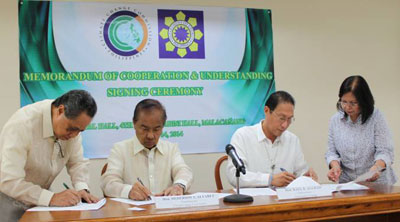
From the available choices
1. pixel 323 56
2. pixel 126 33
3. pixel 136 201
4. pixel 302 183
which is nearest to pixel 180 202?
pixel 136 201

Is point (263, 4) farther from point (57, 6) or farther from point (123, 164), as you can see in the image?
point (123, 164)

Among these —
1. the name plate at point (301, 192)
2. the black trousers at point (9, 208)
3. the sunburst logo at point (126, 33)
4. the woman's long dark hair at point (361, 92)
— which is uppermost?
the sunburst logo at point (126, 33)

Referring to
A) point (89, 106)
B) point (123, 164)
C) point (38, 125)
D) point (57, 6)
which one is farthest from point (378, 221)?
point (57, 6)

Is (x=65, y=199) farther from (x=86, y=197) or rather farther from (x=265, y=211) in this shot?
(x=265, y=211)

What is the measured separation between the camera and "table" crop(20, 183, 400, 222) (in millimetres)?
1917

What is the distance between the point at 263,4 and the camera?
13.3ft

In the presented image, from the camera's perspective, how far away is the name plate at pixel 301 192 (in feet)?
7.34

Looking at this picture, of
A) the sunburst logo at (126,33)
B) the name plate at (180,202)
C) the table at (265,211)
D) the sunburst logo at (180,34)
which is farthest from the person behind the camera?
the sunburst logo at (180,34)

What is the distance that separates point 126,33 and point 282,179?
190 centimetres

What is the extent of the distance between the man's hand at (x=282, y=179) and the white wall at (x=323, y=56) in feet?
4.00

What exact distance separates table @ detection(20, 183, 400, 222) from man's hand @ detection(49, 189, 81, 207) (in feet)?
0.52

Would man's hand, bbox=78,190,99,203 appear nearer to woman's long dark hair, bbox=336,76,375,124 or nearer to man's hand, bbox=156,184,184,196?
man's hand, bbox=156,184,184,196

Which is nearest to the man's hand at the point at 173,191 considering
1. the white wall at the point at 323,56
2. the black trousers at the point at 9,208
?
the black trousers at the point at 9,208

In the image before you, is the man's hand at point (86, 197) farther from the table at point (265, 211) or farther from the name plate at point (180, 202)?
the name plate at point (180, 202)
